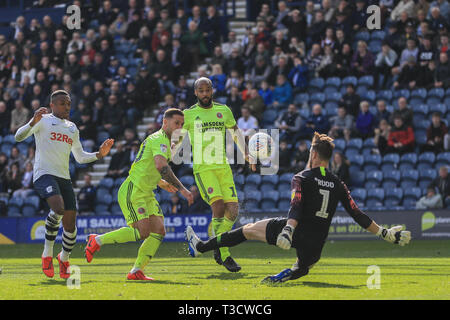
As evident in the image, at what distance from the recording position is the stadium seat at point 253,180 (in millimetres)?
20734

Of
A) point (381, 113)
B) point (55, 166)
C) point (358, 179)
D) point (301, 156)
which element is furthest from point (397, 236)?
point (381, 113)

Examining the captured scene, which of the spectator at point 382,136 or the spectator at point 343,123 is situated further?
the spectator at point 343,123

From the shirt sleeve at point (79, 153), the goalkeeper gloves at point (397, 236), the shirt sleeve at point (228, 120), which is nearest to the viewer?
the goalkeeper gloves at point (397, 236)

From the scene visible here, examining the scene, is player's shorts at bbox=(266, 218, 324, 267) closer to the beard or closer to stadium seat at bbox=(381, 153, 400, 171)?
the beard

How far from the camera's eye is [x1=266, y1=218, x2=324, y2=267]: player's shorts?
9.12 metres

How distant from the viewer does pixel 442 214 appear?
18297mm

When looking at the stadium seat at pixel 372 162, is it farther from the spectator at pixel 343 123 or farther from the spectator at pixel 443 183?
the spectator at pixel 443 183

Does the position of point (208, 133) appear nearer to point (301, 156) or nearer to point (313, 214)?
point (313, 214)

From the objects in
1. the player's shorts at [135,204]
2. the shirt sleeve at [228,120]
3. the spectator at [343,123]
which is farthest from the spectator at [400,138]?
the player's shorts at [135,204]

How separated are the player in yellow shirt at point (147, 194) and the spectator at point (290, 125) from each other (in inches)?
398

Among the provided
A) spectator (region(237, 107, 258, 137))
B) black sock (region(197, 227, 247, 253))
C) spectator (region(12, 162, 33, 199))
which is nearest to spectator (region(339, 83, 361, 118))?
spectator (region(237, 107, 258, 137))
